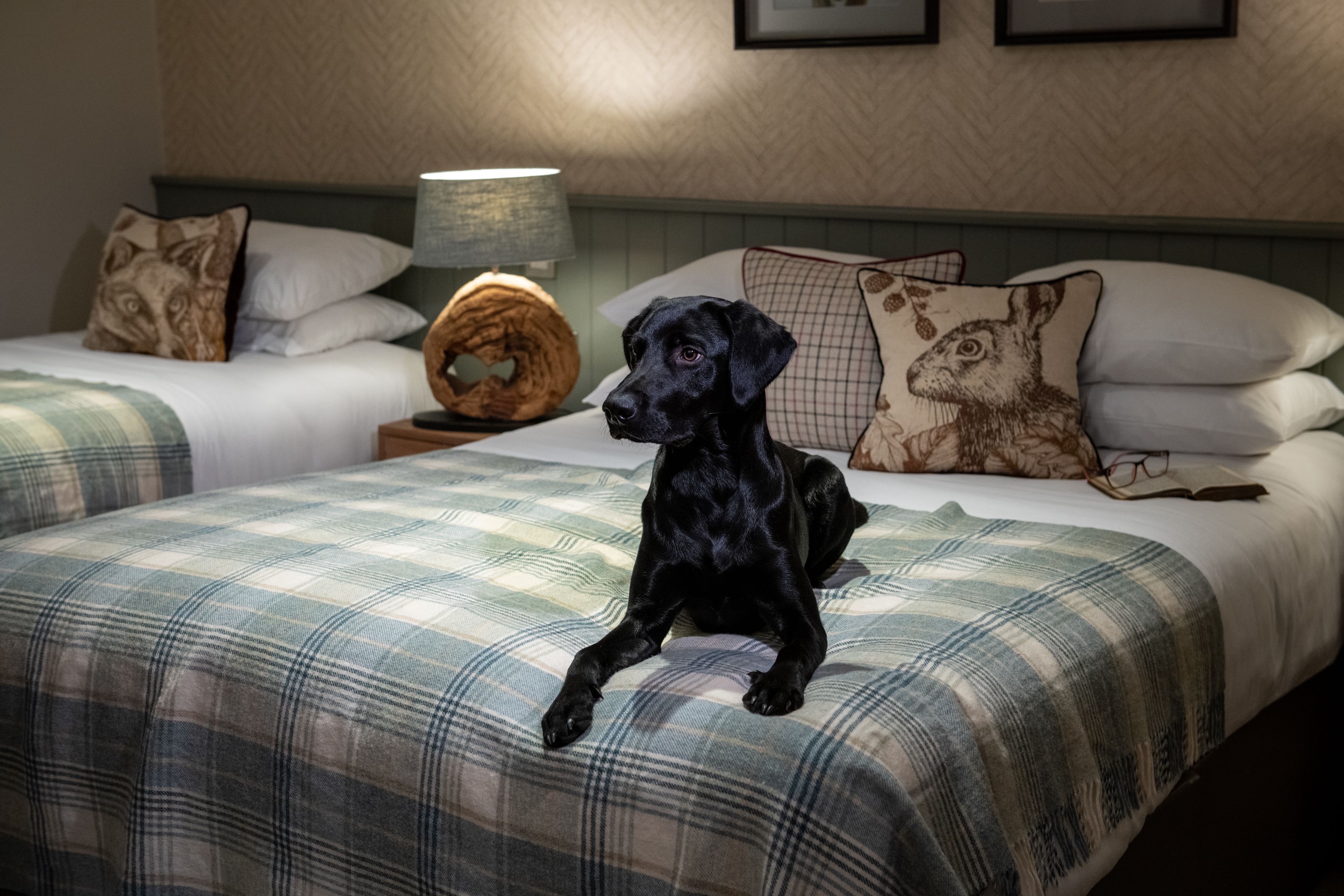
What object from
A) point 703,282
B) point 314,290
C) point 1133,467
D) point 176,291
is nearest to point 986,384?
point 1133,467

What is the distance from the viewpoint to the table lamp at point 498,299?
10.3 ft

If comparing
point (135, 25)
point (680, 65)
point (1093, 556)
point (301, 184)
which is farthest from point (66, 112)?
point (1093, 556)

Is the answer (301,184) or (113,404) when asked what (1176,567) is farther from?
(301,184)

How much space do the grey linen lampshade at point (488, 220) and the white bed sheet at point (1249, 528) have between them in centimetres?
89

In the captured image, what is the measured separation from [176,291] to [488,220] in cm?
91

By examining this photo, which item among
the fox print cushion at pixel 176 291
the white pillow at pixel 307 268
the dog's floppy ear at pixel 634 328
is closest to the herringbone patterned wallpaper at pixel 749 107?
the white pillow at pixel 307 268

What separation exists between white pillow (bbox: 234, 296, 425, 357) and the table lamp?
45 centimetres

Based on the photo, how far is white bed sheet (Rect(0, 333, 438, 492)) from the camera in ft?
10.0

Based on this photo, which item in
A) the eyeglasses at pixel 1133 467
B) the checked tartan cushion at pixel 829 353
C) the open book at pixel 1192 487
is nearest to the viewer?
the open book at pixel 1192 487

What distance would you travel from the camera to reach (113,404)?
289 cm

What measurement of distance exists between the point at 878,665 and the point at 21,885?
3.81ft

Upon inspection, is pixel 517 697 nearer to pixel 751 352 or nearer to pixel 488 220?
pixel 751 352

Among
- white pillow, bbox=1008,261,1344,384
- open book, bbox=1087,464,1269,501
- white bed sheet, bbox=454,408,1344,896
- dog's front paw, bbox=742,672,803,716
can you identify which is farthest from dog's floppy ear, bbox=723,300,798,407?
white pillow, bbox=1008,261,1344,384

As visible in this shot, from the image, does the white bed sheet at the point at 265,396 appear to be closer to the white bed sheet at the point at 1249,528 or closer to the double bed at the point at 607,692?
the double bed at the point at 607,692
